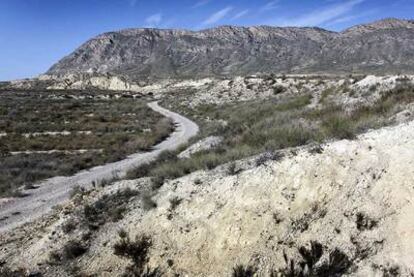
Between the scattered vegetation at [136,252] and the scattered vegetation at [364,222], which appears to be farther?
the scattered vegetation at [136,252]

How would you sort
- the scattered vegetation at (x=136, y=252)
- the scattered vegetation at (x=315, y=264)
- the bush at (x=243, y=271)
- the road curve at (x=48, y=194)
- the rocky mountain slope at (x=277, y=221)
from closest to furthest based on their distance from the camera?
the scattered vegetation at (x=315, y=264)
the rocky mountain slope at (x=277, y=221)
the bush at (x=243, y=271)
the scattered vegetation at (x=136, y=252)
the road curve at (x=48, y=194)

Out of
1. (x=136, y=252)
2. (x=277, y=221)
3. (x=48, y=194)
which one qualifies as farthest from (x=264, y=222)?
(x=48, y=194)

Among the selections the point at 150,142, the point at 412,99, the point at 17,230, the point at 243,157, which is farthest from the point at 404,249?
the point at 150,142

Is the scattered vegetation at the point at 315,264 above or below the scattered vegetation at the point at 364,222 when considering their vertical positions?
below

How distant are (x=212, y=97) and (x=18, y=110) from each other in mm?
26584

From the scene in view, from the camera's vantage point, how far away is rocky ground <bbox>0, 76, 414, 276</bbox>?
9.51 meters

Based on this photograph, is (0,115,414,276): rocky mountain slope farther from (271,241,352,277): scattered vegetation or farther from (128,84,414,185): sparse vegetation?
(128,84,414,185): sparse vegetation

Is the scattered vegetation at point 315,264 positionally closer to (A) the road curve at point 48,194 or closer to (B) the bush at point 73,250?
(B) the bush at point 73,250

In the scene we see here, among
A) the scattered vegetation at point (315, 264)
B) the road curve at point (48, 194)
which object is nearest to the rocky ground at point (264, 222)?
the scattered vegetation at point (315, 264)

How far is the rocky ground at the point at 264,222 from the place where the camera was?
9.51 m

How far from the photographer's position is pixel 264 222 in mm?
10508

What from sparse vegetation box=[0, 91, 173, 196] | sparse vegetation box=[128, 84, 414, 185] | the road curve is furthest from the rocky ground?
sparse vegetation box=[0, 91, 173, 196]

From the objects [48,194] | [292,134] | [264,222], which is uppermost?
[292,134]

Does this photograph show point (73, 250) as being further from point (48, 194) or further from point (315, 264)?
point (48, 194)
